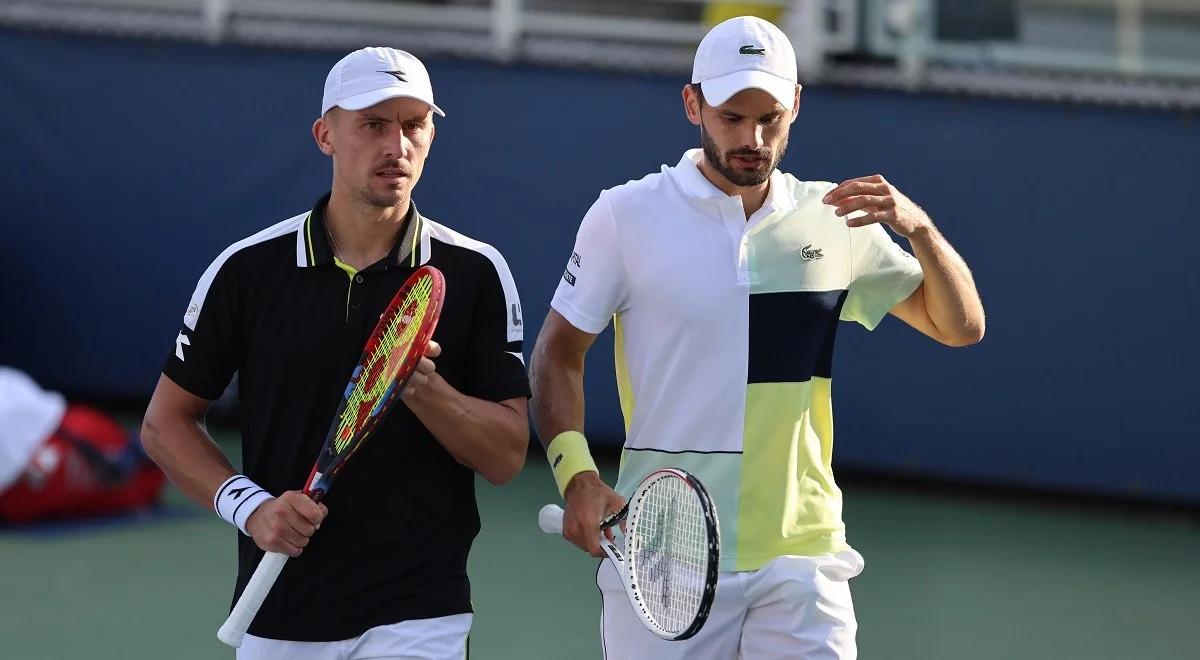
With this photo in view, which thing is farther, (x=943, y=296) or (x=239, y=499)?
(x=943, y=296)

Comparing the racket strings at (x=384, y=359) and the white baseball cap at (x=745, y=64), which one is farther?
the white baseball cap at (x=745, y=64)

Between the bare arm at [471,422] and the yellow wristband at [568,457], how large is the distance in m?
0.11

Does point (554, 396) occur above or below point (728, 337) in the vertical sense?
below

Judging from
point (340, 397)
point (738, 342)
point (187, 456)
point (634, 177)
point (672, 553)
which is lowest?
point (672, 553)

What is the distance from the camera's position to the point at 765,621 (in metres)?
3.91

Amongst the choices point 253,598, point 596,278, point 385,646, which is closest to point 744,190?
point 596,278

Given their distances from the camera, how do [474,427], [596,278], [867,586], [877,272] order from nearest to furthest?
1. [474,427]
2. [596,278]
3. [877,272]
4. [867,586]

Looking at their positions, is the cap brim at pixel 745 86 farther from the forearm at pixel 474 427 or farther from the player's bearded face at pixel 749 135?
the forearm at pixel 474 427

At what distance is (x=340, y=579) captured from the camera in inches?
146

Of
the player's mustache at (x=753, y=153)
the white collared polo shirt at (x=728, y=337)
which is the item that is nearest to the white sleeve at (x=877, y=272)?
the white collared polo shirt at (x=728, y=337)

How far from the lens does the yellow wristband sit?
12.8 feet

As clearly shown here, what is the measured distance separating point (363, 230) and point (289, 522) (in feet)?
2.18

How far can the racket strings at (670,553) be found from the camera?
3.45 metres

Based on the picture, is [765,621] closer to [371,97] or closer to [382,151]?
[382,151]
